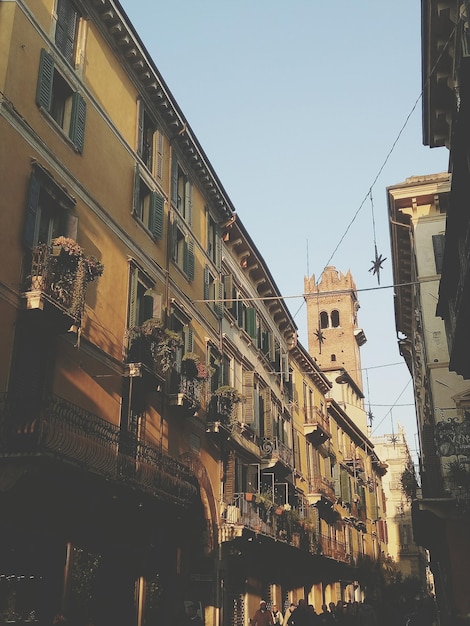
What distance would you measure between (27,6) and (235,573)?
17832 mm

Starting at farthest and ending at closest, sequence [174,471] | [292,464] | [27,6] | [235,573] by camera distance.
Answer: [292,464]
[235,573]
[174,471]
[27,6]

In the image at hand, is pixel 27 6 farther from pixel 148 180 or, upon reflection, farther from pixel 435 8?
pixel 435 8

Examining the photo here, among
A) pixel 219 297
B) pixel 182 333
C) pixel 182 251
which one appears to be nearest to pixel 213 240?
pixel 219 297

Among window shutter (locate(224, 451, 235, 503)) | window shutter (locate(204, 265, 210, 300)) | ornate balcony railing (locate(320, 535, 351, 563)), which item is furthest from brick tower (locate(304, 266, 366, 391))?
window shutter (locate(204, 265, 210, 300))

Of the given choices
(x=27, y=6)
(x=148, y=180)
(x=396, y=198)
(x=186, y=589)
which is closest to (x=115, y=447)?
(x=186, y=589)

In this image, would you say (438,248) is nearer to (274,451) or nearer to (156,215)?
(274,451)

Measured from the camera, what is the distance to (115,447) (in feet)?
46.4

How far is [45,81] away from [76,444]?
7380mm

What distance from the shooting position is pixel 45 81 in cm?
1394

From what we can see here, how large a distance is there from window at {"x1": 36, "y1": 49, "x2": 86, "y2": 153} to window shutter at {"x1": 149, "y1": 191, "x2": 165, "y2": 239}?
3.74 meters

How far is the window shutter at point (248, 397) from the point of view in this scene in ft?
84.4

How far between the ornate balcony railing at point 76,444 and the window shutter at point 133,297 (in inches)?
118

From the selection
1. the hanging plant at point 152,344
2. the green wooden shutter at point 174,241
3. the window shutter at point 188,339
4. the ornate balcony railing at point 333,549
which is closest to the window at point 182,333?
the window shutter at point 188,339

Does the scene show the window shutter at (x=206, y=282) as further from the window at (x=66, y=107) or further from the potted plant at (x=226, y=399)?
the window at (x=66, y=107)
